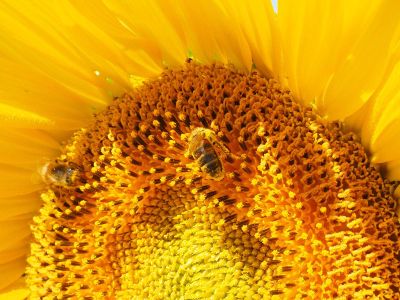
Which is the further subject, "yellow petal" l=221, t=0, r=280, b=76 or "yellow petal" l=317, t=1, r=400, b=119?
"yellow petal" l=221, t=0, r=280, b=76

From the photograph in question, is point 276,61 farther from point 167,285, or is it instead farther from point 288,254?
point 167,285

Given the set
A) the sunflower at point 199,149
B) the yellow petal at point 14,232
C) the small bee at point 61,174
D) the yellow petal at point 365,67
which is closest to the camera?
the yellow petal at point 365,67

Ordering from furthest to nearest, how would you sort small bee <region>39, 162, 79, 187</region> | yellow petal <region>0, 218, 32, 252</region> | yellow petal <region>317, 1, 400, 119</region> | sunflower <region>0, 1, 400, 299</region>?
1. yellow petal <region>0, 218, 32, 252</region>
2. small bee <region>39, 162, 79, 187</region>
3. sunflower <region>0, 1, 400, 299</region>
4. yellow petal <region>317, 1, 400, 119</region>

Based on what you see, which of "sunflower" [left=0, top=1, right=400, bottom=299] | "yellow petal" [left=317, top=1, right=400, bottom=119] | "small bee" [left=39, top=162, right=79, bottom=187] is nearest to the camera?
"yellow petal" [left=317, top=1, right=400, bottom=119]

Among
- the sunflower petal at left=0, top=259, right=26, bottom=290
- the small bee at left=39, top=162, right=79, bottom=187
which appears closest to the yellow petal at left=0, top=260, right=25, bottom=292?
the sunflower petal at left=0, top=259, right=26, bottom=290

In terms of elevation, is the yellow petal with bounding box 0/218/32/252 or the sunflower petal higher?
the yellow petal with bounding box 0/218/32/252

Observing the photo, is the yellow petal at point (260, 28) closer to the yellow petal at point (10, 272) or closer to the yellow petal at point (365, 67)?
the yellow petal at point (365, 67)

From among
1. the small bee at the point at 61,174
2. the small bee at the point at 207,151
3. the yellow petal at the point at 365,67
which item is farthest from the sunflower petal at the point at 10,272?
the yellow petal at the point at 365,67

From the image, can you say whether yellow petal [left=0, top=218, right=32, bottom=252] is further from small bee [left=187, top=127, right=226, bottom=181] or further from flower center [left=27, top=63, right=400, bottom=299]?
small bee [left=187, top=127, right=226, bottom=181]
